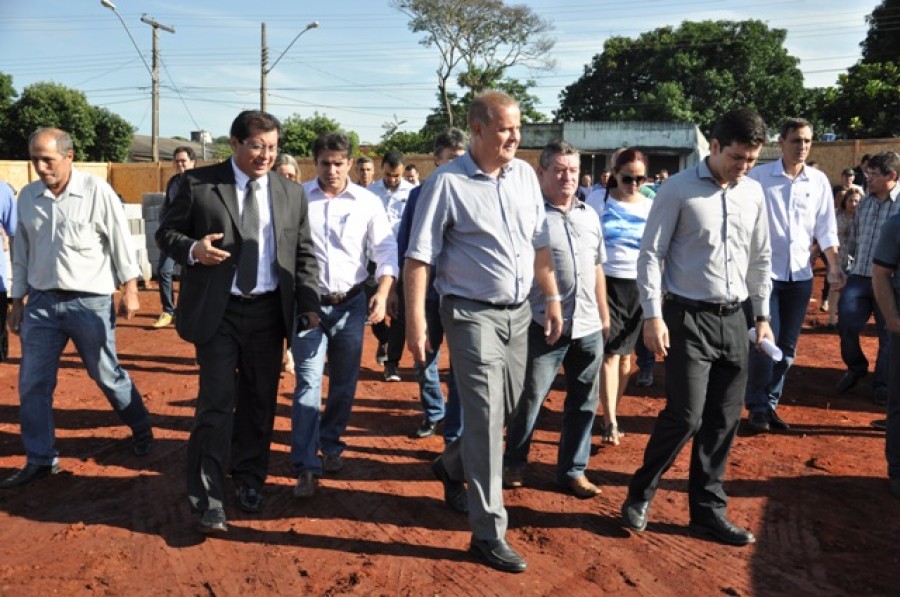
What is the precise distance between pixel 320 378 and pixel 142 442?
1.56m

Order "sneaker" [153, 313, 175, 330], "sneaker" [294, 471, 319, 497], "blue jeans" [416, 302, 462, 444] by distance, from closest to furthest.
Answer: "sneaker" [294, 471, 319, 497] < "blue jeans" [416, 302, 462, 444] < "sneaker" [153, 313, 175, 330]

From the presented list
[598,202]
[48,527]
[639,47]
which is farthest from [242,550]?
[639,47]

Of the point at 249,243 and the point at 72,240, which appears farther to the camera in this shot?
the point at 72,240

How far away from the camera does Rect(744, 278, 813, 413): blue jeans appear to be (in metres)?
6.07

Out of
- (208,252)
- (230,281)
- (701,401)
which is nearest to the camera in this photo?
(208,252)

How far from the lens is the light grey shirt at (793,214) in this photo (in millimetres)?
6020

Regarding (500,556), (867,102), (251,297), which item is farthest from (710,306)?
(867,102)

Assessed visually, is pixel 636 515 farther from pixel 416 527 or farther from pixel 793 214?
pixel 793 214

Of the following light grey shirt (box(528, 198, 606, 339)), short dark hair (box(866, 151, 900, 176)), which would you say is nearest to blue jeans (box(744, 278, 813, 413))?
short dark hair (box(866, 151, 900, 176))

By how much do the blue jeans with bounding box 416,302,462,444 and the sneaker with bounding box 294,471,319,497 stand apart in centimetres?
93

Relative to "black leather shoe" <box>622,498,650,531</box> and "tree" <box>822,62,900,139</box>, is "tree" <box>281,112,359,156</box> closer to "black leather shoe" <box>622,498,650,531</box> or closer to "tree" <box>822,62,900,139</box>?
"tree" <box>822,62,900,139</box>

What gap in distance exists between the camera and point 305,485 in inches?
188

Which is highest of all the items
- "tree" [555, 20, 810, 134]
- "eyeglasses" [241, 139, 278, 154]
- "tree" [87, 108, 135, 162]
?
"tree" [555, 20, 810, 134]

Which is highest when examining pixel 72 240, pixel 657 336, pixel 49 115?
pixel 49 115
